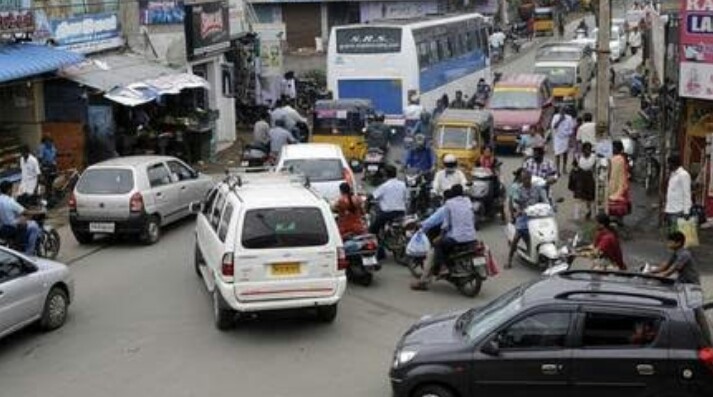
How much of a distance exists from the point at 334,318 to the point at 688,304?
216 inches

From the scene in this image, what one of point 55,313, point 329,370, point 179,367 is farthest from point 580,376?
point 55,313

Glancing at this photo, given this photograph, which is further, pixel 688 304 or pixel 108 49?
pixel 108 49

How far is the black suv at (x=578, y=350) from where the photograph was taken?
9.35 m

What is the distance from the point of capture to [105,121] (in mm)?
25969

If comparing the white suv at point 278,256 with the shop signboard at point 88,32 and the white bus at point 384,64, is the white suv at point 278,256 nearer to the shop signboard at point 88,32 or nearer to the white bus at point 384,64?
the shop signboard at point 88,32

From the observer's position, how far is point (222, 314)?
13.5 metres

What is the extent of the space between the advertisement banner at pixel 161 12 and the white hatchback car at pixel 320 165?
10.6 m

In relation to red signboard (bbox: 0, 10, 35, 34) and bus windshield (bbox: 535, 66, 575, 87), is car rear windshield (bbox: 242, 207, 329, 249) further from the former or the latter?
bus windshield (bbox: 535, 66, 575, 87)

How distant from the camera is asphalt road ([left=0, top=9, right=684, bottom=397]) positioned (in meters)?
11.7

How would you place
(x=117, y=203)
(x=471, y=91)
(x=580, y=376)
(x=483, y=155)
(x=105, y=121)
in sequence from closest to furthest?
(x=580, y=376) → (x=117, y=203) → (x=483, y=155) → (x=105, y=121) → (x=471, y=91)

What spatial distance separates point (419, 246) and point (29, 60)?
10896 mm

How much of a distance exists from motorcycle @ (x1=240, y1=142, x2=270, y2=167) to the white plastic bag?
9.05 m

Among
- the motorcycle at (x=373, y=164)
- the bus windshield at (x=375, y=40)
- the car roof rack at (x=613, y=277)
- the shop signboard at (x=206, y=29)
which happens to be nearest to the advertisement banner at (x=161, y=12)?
the shop signboard at (x=206, y=29)

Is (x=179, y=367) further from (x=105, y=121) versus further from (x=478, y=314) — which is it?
(x=105, y=121)
